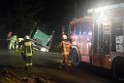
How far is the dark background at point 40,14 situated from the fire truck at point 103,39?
16958 mm

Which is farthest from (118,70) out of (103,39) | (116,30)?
(103,39)

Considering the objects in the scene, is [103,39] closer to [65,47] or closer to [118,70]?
[118,70]

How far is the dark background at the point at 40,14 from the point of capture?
34.8m

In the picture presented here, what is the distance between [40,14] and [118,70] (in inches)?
1062

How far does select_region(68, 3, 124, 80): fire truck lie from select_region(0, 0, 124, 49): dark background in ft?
55.6

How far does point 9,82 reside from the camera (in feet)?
35.1

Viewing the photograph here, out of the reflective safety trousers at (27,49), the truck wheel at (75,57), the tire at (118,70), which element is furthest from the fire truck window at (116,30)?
the reflective safety trousers at (27,49)

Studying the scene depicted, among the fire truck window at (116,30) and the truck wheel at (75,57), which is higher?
the fire truck window at (116,30)

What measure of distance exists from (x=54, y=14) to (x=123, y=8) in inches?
1074

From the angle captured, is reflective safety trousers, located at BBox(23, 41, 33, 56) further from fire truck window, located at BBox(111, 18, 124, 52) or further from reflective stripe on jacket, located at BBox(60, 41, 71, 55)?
fire truck window, located at BBox(111, 18, 124, 52)

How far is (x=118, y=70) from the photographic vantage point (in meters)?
12.1

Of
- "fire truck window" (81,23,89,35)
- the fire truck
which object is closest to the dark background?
the fire truck

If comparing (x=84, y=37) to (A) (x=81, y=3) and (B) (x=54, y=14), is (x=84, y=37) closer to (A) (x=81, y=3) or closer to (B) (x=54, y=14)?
(A) (x=81, y=3)

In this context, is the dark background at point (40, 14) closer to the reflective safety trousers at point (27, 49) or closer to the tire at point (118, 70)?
the reflective safety trousers at point (27, 49)
